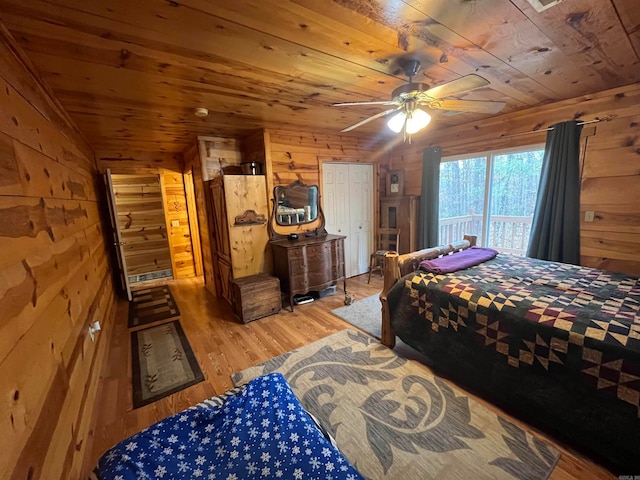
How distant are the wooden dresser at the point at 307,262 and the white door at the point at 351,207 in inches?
26.5

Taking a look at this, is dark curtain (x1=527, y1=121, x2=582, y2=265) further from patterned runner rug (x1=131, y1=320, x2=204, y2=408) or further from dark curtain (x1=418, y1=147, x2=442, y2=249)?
patterned runner rug (x1=131, y1=320, x2=204, y2=408)

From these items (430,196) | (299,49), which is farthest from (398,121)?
(430,196)

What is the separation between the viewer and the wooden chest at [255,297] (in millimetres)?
3111

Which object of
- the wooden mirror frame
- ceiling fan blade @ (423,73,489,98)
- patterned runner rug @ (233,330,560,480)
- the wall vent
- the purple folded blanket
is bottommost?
patterned runner rug @ (233,330,560,480)

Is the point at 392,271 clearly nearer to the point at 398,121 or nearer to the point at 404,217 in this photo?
the point at 398,121

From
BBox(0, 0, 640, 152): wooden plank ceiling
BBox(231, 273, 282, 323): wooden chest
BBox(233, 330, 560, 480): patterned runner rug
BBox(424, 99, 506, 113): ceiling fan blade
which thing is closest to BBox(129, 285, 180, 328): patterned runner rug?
BBox(231, 273, 282, 323): wooden chest

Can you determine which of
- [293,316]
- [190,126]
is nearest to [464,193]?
[293,316]

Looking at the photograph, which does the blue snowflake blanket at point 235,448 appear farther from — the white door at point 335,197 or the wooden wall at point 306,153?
the white door at point 335,197

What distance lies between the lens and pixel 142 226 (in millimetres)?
5074

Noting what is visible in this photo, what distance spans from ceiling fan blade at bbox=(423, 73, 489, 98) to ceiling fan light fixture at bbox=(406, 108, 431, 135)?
0.17 m

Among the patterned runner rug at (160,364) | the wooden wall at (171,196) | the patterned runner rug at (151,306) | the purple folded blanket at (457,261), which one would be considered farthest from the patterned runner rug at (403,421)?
the wooden wall at (171,196)

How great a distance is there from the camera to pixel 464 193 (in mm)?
4102

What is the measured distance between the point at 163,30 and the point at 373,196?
375 centimetres

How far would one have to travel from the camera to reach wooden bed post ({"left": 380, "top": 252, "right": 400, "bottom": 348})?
7.89ft
